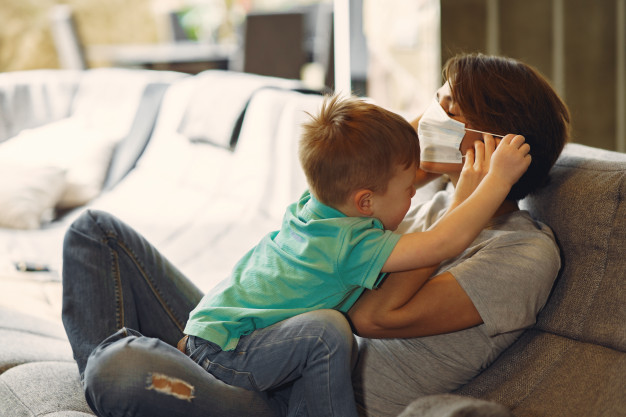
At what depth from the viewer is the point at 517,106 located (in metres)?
1.28

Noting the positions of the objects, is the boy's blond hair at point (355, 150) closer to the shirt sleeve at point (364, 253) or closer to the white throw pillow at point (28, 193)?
the shirt sleeve at point (364, 253)

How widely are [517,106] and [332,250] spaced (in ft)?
1.60

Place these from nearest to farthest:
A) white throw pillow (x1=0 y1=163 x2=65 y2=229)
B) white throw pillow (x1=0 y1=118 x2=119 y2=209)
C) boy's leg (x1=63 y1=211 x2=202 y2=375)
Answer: boy's leg (x1=63 y1=211 x2=202 y2=375)
white throw pillow (x1=0 y1=163 x2=65 y2=229)
white throw pillow (x1=0 y1=118 x2=119 y2=209)

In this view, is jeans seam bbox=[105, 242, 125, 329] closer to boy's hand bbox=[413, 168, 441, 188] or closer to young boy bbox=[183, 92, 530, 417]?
young boy bbox=[183, 92, 530, 417]

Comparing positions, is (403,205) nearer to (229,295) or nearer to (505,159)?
(505,159)

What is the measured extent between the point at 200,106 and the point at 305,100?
76 cm

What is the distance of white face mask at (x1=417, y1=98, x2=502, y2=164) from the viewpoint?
134 centimetres

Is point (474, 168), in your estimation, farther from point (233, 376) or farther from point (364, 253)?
point (233, 376)

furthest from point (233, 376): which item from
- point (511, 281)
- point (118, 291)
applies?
point (511, 281)

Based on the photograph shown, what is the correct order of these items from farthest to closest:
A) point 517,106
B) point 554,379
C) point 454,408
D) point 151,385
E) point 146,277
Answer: point 146,277, point 517,106, point 554,379, point 151,385, point 454,408

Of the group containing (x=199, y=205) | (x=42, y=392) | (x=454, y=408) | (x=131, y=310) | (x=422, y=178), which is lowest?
(x=199, y=205)

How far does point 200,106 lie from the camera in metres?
3.25

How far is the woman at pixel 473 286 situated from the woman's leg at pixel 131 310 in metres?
0.25

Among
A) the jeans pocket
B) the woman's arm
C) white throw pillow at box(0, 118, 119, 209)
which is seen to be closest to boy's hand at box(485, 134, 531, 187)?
the woman's arm
